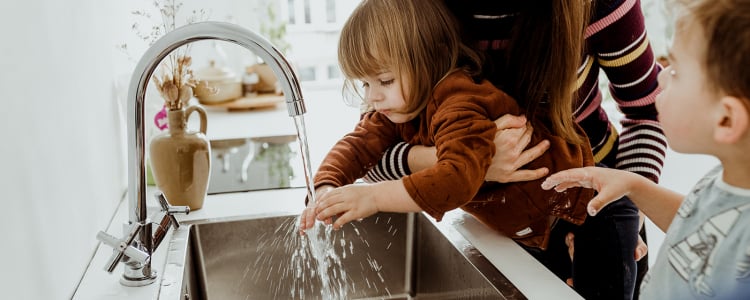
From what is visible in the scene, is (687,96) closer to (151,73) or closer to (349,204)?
(349,204)

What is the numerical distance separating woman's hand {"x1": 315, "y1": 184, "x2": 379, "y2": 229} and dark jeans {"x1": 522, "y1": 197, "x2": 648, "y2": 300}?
1.45ft

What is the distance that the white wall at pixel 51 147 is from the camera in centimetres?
89

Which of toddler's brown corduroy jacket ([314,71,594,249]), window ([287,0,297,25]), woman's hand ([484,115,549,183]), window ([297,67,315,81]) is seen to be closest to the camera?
toddler's brown corduroy jacket ([314,71,594,249])

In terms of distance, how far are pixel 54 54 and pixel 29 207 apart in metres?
0.30

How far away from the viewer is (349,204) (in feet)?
3.44

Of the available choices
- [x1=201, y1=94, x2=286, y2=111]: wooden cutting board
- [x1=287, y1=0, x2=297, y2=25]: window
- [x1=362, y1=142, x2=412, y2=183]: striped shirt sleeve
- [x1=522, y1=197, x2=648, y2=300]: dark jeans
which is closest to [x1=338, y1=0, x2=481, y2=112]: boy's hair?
[x1=362, y1=142, x2=412, y2=183]: striped shirt sleeve

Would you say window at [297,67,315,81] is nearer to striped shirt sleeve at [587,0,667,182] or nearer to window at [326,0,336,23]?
window at [326,0,336,23]

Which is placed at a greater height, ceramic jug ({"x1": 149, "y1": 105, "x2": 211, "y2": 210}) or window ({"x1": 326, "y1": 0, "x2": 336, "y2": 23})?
window ({"x1": 326, "y1": 0, "x2": 336, "y2": 23})

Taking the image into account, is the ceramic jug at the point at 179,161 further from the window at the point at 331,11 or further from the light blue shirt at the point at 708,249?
the window at the point at 331,11

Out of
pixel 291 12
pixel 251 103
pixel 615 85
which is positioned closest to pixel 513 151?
pixel 615 85

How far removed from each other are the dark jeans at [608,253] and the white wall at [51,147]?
2.81 feet

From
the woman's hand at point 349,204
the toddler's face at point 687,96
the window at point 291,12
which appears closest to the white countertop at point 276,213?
the woman's hand at point 349,204

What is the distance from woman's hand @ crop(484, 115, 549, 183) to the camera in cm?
113

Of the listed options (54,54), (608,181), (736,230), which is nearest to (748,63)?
(736,230)
